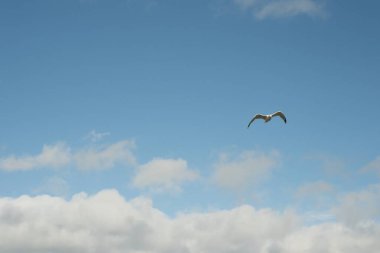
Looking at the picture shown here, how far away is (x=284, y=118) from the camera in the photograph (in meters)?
76.2

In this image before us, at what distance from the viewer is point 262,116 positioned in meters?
74.6

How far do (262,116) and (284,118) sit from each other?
5724 mm
